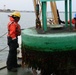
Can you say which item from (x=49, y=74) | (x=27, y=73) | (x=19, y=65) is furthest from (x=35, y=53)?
(x=19, y=65)

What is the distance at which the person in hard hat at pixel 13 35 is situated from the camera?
7.58 metres

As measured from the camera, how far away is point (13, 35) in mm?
7621

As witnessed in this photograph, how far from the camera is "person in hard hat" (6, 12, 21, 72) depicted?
7582 millimetres

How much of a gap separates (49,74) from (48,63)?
1.70 ft

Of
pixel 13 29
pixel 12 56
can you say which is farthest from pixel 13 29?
pixel 12 56

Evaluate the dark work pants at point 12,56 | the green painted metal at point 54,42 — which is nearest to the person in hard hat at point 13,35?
the dark work pants at point 12,56

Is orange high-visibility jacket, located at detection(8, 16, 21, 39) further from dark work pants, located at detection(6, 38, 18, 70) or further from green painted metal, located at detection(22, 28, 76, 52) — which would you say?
green painted metal, located at detection(22, 28, 76, 52)

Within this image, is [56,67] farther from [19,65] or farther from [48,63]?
[19,65]

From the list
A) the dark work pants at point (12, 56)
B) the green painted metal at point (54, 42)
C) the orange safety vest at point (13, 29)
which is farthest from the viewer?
the dark work pants at point (12, 56)

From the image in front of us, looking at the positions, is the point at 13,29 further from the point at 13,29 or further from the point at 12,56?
the point at 12,56

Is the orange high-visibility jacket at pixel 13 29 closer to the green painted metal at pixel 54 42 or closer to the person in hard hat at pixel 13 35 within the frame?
the person in hard hat at pixel 13 35

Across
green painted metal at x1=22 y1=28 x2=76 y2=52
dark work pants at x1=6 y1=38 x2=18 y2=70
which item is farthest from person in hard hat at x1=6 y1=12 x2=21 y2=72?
green painted metal at x1=22 y1=28 x2=76 y2=52

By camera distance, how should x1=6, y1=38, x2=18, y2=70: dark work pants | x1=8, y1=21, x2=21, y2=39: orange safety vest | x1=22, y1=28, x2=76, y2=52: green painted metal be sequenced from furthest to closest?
x1=6, y1=38, x2=18, y2=70: dark work pants, x1=8, y1=21, x2=21, y2=39: orange safety vest, x1=22, y1=28, x2=76, y2=52: green painted metal

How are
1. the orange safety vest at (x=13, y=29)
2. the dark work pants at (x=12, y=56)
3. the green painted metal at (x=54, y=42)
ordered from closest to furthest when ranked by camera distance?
the green painted metal at (x=54, y=42), the orange safety vest at (x=13, y=29), the dark work pants at (x=12, y=56)
